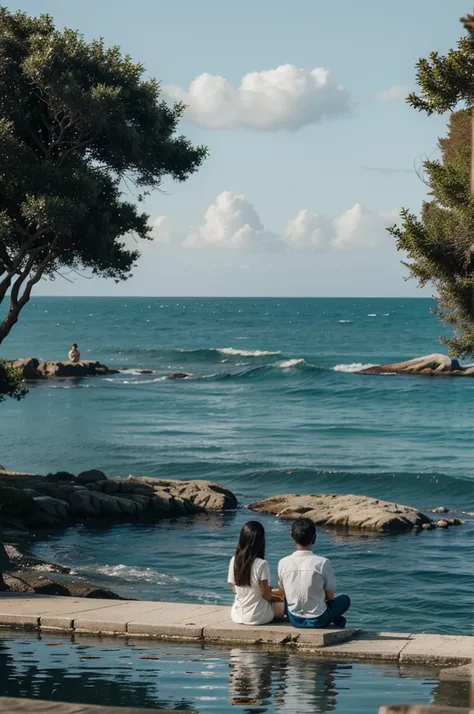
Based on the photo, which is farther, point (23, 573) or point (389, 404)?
point (389, 404)

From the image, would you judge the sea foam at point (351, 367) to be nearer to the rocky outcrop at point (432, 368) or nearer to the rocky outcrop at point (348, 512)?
the rocky outcrop at point (432, 368)

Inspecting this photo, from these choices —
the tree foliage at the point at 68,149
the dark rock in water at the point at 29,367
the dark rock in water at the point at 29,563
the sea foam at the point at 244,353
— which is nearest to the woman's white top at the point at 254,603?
the dark rock in water at the point at 29,563

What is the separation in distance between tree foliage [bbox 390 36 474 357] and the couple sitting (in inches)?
253

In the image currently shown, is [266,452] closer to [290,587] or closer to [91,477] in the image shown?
[91,477]

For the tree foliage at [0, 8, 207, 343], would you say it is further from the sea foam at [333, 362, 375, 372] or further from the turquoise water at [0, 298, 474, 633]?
the sea foam at [333, 362, 375, 372]

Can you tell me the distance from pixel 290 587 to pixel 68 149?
46.9 feet

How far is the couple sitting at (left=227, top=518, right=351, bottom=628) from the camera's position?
1202 cm

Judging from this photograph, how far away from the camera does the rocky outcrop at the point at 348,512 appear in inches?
1030

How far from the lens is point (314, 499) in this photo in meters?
29.0

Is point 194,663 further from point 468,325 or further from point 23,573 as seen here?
point 468,325

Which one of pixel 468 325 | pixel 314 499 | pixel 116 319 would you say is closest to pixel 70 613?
pixel 468 325

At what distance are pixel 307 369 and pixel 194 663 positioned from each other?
71319 millimetres

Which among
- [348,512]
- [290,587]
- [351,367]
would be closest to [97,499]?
[348,512]

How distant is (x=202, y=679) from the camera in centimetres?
991
